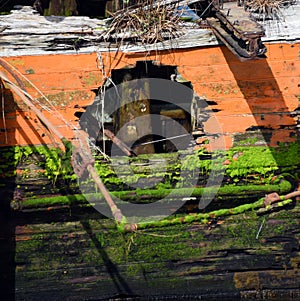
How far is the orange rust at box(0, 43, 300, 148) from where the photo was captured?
6184mm

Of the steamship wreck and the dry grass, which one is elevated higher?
the dry grass

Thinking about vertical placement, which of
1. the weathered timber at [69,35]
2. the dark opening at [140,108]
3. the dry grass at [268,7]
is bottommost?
the dark opening at [140,108]

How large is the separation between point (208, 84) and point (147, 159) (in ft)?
3.10

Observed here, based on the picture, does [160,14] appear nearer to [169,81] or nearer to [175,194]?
[169,81]

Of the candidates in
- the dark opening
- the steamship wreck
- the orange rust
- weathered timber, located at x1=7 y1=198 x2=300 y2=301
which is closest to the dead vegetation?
the steamship wreck

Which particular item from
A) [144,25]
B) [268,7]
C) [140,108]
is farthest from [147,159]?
[268,7]

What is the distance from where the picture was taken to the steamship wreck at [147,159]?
620 cm

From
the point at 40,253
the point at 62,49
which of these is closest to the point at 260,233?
the point at 40,253

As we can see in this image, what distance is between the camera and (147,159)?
6309 millimetres

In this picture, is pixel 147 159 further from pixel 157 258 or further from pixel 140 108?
pixel 157 258

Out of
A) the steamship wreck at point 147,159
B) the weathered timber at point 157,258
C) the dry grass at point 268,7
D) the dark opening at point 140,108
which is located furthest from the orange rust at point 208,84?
the weathered timber at point 157,258

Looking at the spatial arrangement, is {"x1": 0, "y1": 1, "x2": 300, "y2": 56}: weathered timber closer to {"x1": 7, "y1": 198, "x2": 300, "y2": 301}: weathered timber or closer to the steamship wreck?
the steamship wreck

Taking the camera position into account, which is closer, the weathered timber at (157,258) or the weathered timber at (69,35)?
the weathered timber at (69,35)

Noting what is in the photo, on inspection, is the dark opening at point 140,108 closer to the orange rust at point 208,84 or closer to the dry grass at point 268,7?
the orange rust at point 208,84
